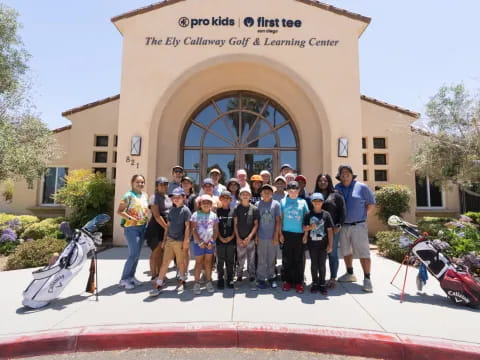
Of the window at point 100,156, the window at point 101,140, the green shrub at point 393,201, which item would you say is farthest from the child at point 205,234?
the window at point 101,140

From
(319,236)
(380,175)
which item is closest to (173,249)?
(319,236)

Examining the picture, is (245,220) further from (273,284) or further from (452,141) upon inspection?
(452,141)

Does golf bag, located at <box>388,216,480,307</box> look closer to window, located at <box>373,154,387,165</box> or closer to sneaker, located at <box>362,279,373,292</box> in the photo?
sneaker, located at <box>362,279,373,292</box>

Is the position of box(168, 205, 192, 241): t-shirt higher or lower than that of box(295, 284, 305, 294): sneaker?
higher

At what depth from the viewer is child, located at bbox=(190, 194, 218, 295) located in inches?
161

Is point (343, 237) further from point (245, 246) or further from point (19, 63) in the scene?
point (19, 63)

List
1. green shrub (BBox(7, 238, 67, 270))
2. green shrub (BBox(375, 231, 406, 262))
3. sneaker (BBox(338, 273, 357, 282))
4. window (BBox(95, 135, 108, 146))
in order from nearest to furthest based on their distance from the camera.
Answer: sneaker (BBox(338, 273, 357, 282))
green shrub (BBox(7, 238, 67, 270))
green shrub (BBox(375, 231, 406, 262))
window (BBox(95, 135, 108, 146))

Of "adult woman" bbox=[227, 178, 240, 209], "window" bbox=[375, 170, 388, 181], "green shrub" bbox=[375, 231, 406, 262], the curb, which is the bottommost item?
the curb

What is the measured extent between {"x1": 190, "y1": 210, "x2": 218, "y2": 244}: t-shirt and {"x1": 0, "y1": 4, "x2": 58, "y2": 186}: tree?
Result: 19.9ft

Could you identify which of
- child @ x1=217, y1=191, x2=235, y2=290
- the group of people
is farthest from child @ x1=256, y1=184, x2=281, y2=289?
child @ x1=217, y1=191, x2=235, y2=290

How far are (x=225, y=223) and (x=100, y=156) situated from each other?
762cm

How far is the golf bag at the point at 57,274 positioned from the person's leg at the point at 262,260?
255 cm

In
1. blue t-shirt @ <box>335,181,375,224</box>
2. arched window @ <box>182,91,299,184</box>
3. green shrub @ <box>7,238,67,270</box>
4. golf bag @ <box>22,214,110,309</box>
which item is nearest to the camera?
golf bag @ <box>22,214,110,309</box>

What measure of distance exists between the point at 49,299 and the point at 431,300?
529 centimetres
